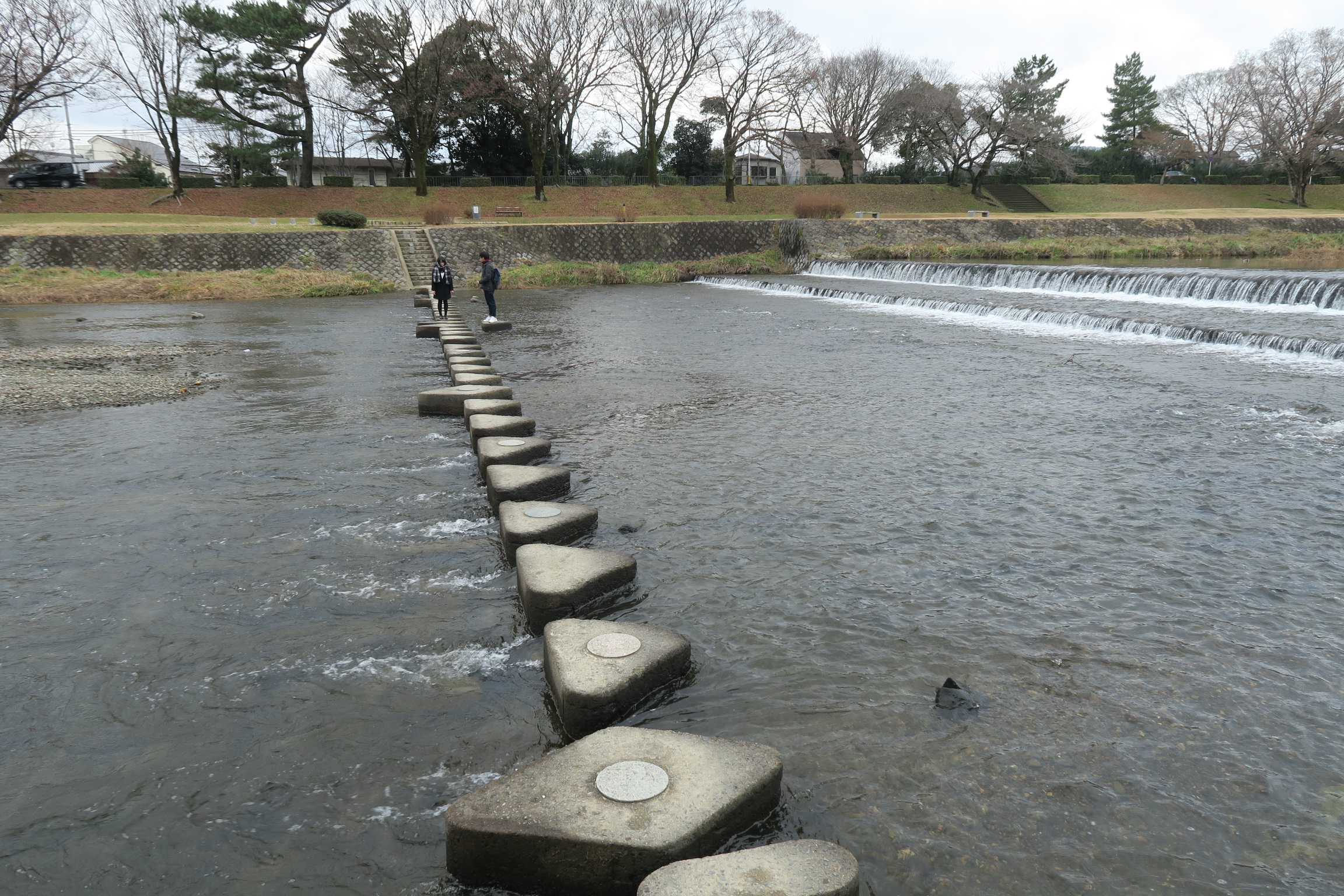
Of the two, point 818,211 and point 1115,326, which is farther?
point 818,211

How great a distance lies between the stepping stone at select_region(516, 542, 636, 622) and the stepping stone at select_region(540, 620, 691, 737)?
295mm

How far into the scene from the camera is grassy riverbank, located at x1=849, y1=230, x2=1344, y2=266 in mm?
34875

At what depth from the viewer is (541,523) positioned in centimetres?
557

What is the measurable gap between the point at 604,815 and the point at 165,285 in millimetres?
30126

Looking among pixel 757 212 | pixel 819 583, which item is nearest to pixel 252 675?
pixel 819 583

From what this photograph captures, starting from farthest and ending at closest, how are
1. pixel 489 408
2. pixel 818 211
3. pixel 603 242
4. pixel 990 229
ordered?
1. pixel 818 211
2. pixel 990 229
3. pixel 603 242
4. pixel 489 408

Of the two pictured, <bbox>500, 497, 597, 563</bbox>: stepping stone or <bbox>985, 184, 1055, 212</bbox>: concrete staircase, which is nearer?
<bbox>500, 497, 597, 563</bbox>: stepping stone

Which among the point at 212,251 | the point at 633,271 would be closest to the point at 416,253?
the point at 212,251

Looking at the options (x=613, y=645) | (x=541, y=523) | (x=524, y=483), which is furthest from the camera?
(x=524, y=483)

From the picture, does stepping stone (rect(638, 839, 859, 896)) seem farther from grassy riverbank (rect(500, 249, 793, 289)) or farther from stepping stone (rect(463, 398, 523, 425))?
grassy riverbank (rect(500, 249, 793, 289))

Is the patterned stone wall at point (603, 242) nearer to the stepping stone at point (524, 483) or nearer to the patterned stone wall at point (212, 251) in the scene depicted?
the patterned stone wall at point (212, 251)

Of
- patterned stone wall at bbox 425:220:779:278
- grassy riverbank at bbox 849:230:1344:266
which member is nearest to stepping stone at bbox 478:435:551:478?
patterned stone wall at bbox 425:220:779:278

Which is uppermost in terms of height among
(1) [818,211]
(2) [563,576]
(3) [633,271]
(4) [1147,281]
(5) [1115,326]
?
(1) [818,211]

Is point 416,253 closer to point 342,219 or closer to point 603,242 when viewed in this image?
point 342,219
